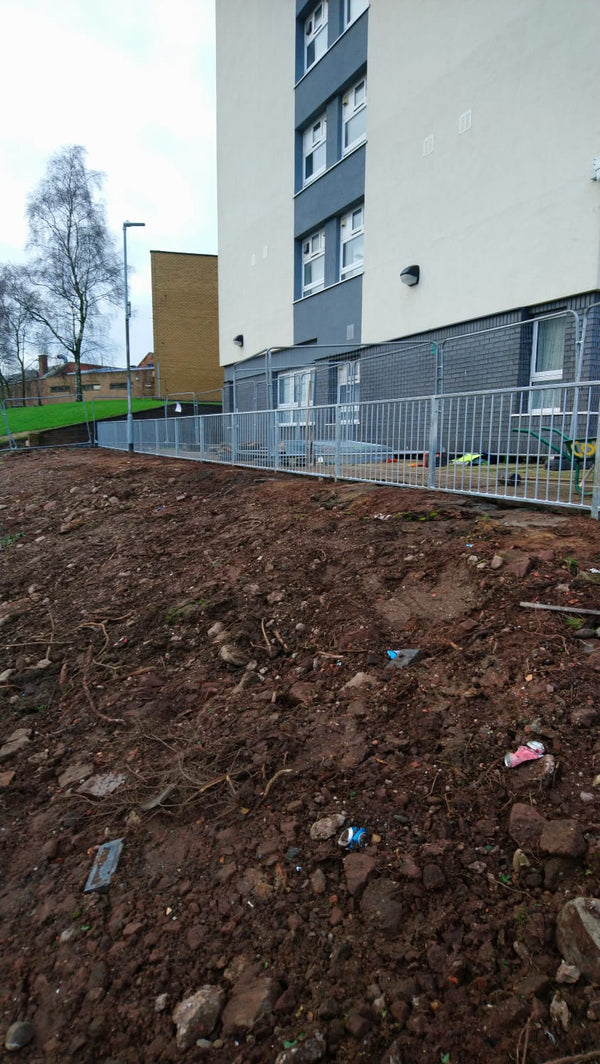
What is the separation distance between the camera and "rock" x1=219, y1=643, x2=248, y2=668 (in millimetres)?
3811

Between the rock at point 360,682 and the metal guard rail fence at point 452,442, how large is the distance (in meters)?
2.75

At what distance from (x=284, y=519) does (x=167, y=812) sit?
3918 mm

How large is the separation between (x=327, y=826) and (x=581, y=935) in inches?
37.9

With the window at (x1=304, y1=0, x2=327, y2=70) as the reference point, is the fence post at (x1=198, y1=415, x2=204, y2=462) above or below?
below

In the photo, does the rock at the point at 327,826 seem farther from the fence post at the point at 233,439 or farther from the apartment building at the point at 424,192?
the fence post at the point at 233,439

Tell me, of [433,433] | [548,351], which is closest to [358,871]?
[433,433]

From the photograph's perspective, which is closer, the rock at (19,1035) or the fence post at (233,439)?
the rock at (19,1035)

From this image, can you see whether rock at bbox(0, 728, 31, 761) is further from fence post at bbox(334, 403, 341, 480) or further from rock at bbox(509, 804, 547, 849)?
fence post at bbox(334, 403, 341, 480)

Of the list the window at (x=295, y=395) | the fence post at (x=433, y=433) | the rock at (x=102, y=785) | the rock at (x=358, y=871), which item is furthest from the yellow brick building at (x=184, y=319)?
the rock at (x=358, y=871)

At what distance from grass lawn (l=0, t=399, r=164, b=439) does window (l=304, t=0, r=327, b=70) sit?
16229 mm

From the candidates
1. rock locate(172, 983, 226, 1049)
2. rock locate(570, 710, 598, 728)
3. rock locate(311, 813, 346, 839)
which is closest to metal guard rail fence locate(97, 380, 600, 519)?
rock locate(570, 710, 598, 728)

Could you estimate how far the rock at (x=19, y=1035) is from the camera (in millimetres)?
1777

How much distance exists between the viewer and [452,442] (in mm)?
6621

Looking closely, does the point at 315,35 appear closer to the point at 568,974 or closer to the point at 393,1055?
the point at 568,974
